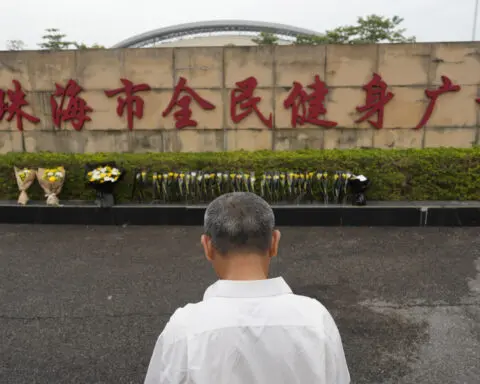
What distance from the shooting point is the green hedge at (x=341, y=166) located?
7160mm

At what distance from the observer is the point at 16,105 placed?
8.28 m

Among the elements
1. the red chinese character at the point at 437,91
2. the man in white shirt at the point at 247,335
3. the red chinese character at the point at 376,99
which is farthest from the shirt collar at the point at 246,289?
the red chinese character at the point at 437,91

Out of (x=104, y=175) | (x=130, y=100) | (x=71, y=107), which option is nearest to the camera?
(x=104, y=175)

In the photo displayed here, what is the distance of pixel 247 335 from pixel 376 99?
7473mm

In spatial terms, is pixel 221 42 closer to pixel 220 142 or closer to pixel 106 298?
pixel 220 142

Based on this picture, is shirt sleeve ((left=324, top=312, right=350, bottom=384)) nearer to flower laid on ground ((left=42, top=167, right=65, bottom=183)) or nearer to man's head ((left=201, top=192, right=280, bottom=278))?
man's head ((left=201, top=192, right=280, bottom=278))

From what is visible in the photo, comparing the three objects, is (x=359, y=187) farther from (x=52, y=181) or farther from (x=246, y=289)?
(x=246, y=289)

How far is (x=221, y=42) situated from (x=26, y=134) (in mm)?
48562

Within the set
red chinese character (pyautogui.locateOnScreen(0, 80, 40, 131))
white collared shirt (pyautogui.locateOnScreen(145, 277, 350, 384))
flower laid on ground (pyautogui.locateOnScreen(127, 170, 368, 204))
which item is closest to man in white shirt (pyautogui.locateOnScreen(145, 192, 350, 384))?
white collared shirt (pyautogui.locateOnScreen(145, 277, 350, 384))

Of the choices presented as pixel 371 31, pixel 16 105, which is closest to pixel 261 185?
pixel 16 105

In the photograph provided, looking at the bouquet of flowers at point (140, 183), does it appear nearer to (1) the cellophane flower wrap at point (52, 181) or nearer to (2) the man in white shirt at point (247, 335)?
(1) the cellophane flower wrap at point (52, 181)

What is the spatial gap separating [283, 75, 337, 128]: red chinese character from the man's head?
6914 millimetres

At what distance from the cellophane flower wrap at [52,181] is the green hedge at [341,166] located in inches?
9.9

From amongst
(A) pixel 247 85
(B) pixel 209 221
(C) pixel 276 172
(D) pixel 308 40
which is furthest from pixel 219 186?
(D) pixel 308 40
